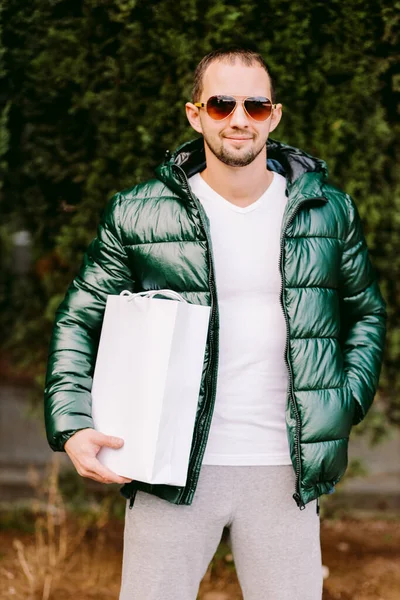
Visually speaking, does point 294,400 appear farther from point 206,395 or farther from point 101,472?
point 101,472

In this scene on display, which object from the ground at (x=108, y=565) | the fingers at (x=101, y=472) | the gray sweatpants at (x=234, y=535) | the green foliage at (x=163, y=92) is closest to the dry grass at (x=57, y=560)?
the ground at (x=108, y=565)

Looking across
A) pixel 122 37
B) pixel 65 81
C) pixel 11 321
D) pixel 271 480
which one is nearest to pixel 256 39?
pixel 122 37

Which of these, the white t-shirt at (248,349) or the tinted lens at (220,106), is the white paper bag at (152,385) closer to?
the white t-shirt at (248,349)

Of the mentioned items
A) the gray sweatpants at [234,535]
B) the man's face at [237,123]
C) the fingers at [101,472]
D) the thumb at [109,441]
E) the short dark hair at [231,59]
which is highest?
the short dark hair at [231,59]

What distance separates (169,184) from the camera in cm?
242

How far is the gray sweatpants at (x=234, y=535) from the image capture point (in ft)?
Result: 7.36

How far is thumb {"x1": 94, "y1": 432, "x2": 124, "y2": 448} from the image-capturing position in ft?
7.00

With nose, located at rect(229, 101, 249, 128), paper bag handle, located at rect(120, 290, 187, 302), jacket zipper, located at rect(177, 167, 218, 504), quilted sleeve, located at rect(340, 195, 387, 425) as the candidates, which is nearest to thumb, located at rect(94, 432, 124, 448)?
jacket zipper, located at rect(177, 167, 218, 504)

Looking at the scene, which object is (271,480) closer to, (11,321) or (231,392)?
(231,392)

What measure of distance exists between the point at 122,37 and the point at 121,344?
5.54 ft

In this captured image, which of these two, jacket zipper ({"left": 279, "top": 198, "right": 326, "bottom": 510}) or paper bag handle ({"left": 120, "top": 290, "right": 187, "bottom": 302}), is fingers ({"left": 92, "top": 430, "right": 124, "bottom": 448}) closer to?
paper bag handle ({"left": 120, "top": 290, "right": 187, "bottom": 302})

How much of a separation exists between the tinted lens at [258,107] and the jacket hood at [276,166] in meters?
0.25

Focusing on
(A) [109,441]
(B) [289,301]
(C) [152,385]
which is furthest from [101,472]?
(B) [289,301]

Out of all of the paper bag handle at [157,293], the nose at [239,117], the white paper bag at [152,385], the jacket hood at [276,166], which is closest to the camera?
the white paper bag at [152,385]
